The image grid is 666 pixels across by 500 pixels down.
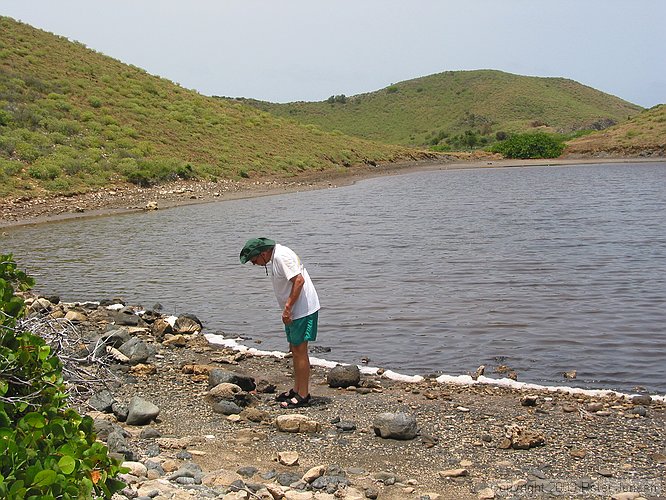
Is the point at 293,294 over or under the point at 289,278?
under

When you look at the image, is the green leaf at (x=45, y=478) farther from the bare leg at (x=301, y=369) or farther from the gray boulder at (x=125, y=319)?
the gray boulder at (x=125, y=319)

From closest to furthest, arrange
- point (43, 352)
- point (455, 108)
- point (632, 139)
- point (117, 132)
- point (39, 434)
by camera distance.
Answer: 1. point (39, 434)
2. point (43, 352)
3. point (117, 132)
4. point (632, 139)
5. point (455, 108)

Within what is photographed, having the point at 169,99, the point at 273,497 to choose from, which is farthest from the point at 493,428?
the point at 169,99

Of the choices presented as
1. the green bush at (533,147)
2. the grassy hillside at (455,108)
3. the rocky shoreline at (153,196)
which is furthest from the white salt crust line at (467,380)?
the grassy hillside at (455,108)

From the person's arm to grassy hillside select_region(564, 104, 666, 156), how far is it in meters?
53.9

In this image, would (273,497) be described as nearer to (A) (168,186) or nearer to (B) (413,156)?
(A) (168,186)

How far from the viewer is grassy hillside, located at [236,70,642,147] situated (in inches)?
3861

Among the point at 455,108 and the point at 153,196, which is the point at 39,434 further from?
the point at 455,108

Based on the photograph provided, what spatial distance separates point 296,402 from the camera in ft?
23.6

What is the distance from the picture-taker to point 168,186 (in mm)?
32156

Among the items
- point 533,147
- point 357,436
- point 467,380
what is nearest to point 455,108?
point 533,147

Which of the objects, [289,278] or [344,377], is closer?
[289,278]

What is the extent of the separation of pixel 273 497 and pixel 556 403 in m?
3.39

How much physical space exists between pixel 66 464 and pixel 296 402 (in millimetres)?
4298
